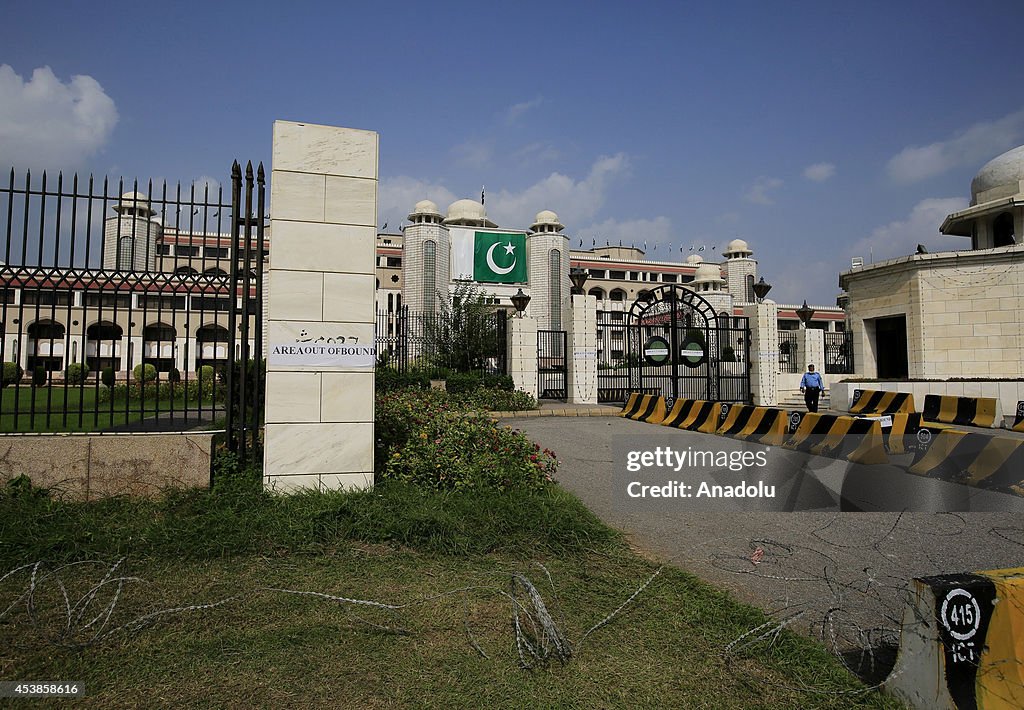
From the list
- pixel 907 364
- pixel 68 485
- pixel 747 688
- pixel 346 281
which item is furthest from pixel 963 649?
pixel 907 364

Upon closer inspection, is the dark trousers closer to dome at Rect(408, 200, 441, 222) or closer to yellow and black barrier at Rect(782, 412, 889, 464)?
yellow and black barrier at Rect(782, 412, 889, 464)

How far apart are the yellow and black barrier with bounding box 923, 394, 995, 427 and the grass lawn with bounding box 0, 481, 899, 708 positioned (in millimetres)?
13587

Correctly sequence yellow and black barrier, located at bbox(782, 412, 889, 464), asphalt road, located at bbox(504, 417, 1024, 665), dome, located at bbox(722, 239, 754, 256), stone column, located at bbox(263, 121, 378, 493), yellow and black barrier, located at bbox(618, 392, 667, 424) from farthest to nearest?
dome, located at bbox(722, 239, 754, 256), yellow and black barrier, located at bbox(618, 392, 667, 424), yellow and black barrier, located at bbox(782, 412, 889, 464), stone column, located at bbox(263, 121, 378, 493), asphalt road, located at bbox(504, 417, 1024, 665)

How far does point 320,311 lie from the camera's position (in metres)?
5.87

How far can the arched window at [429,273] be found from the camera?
54.6 meters

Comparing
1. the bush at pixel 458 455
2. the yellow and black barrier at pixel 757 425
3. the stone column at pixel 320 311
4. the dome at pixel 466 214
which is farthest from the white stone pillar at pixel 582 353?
the dome at pixel 466 214

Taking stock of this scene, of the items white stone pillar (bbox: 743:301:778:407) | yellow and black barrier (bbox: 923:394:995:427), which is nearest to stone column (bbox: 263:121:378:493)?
yellow and black barrier (bbox: 923:394:995:427)

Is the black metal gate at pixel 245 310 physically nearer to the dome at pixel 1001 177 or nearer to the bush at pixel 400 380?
the bush at pixel 400 380

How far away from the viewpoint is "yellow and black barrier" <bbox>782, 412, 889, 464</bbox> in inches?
338

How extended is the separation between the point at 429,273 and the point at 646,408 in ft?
138

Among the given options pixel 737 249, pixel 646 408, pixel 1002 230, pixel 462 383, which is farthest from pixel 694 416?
pixel 737 249

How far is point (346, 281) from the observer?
234 inches

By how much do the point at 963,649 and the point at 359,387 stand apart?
4862 millimetres

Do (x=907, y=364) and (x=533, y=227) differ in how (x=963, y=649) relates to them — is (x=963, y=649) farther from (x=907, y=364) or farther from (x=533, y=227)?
(x=533, y=227)
